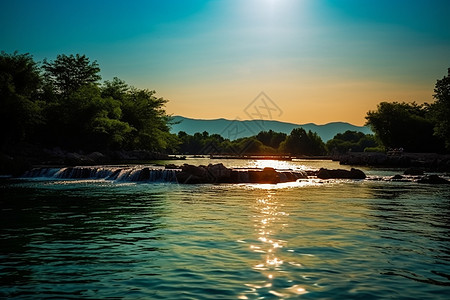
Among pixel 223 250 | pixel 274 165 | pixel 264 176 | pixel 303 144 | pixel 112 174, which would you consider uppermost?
pixel 303 144

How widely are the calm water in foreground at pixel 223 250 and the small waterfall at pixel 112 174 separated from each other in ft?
51.9

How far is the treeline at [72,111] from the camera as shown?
64.4 meters

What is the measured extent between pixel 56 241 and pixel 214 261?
5588 mm

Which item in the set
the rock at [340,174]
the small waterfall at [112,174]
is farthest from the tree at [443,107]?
the small waterfall at [112,174]

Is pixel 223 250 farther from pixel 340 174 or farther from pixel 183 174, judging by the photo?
pixel 340 174

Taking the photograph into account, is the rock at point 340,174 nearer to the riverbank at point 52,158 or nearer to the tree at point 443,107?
the riverbank at point 52,158

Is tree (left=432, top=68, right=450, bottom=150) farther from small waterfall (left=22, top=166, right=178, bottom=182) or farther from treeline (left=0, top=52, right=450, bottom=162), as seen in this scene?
small waterfall (left=22, top=166, right=178, bottom=182)

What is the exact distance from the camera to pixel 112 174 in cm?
4269

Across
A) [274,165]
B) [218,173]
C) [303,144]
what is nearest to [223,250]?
[218,173]

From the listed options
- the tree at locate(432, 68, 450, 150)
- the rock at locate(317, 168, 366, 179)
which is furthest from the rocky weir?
the tree at locate(432, 68, 450, 150)

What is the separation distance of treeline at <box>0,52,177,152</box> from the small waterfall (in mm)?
23012

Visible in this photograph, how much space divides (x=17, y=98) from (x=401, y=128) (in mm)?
87224

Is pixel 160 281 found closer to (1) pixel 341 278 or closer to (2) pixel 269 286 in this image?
(2) pixel 269 286

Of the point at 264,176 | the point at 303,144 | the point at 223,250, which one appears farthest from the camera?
the point at 303,144
